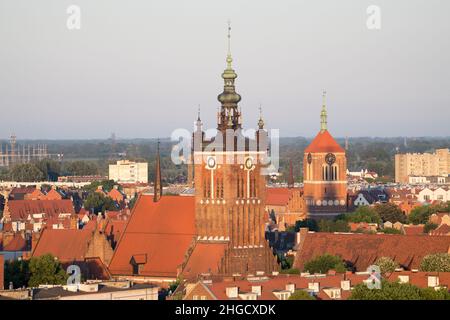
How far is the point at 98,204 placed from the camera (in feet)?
408

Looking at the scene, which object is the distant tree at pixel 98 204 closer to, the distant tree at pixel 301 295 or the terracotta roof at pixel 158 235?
Answer: the terracotta roof at pixel 158 235

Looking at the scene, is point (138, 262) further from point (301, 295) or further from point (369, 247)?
point (301, 295)

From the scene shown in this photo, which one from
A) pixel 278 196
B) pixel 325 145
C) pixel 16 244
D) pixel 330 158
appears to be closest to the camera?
pixel 16 244

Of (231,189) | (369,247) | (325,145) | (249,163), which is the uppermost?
(325,145)

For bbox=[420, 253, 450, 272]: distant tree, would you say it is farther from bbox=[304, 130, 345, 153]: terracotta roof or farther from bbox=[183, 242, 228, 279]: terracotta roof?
bbox=[304, 130, 345, 153]: terracotta roof

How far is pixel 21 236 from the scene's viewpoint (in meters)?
83.9

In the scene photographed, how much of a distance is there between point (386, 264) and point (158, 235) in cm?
842

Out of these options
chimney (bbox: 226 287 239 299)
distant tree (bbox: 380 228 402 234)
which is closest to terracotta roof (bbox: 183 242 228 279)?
chimney (bbox: 226 287 239 299)

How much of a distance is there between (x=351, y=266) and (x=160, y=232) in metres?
7.17

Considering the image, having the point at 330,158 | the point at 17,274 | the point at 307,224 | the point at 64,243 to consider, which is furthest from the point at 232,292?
the point at 330,158

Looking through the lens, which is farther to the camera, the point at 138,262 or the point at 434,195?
the point at 434,195

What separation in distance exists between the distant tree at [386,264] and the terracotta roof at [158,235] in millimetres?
6716

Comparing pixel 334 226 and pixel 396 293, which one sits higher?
pixel 334 226

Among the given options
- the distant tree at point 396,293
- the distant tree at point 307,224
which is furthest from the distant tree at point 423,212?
the distant tree at point 396,293
